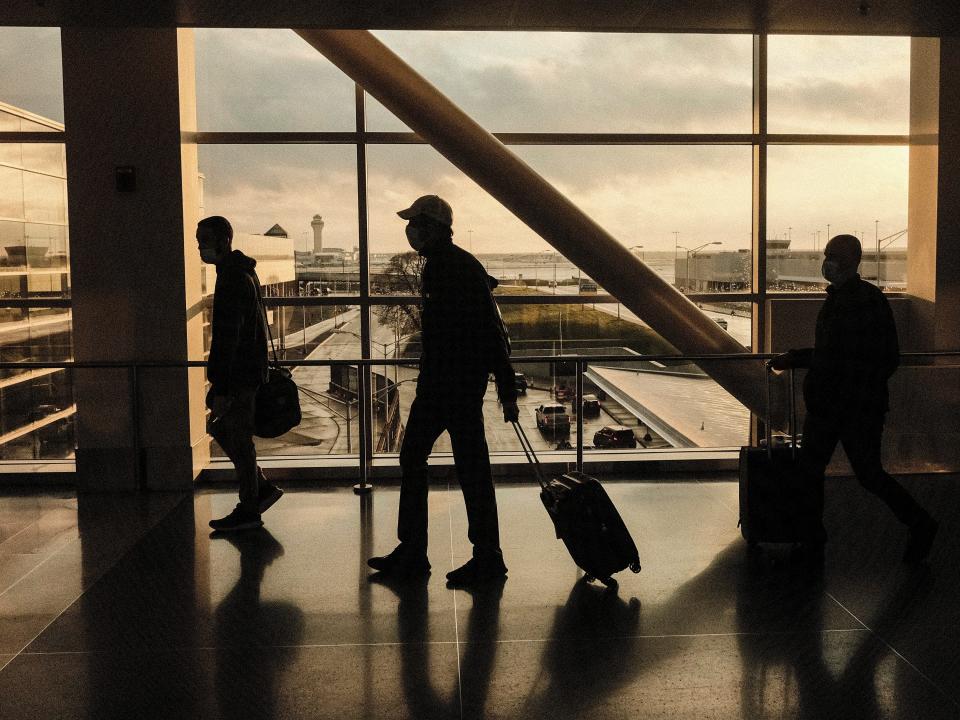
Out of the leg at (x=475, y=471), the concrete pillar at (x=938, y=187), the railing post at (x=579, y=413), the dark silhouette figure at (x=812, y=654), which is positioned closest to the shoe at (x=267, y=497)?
the leg at (x=475, y=471)

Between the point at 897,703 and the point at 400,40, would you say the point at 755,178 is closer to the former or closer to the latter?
the point at 400,40

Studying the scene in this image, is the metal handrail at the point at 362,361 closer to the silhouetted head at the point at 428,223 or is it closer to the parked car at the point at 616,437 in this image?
the parked car at the point at 616,437

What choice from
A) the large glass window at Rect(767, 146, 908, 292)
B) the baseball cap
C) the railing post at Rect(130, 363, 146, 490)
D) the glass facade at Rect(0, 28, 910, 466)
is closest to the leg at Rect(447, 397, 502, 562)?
the baseball cap

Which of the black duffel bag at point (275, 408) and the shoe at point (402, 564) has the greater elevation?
the black duffel bag at point (275, 408)

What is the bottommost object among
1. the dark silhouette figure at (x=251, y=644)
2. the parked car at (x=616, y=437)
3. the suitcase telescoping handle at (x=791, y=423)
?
the dark silhouette figure at (x=251, y=644)

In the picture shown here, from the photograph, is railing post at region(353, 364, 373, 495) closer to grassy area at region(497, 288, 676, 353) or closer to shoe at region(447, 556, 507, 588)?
grassy area at region(497, 288, 676, 353)

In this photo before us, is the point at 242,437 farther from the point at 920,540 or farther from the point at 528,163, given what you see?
the point at 920,540

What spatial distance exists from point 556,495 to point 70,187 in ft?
14.9

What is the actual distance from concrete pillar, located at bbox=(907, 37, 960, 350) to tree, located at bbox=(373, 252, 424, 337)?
4285mm

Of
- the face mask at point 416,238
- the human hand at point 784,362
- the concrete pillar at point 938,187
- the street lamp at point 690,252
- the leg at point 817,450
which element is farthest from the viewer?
the street lamp at point 690,252

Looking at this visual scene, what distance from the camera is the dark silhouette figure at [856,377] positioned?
5105mm

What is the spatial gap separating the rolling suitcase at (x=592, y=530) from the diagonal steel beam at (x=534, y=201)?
2.97m

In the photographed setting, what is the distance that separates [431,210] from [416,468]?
131 centimetres

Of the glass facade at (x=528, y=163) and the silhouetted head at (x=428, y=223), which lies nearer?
the silhouetted head at (x=428, y=223)
